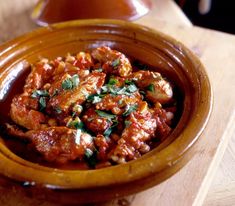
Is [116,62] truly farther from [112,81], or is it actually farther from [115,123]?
Result: [115,123]

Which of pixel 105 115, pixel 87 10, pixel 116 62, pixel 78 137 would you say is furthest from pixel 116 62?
pixel 87 10

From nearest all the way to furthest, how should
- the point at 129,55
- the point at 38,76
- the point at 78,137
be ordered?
1. the point at 78,137
2. the point at 38,76
3. the point at 129,55

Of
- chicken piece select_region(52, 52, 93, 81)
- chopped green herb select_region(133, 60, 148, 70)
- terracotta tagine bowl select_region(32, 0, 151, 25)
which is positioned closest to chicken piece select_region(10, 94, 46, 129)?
chicken piece select_region(52, 52, 93, 81)

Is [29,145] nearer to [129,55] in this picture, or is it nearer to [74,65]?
[74,65]

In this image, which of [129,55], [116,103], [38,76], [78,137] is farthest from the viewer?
[129,55]

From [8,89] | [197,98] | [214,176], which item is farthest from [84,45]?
[214,176]

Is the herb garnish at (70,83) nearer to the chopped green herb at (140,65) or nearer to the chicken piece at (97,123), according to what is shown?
the chicken piece at (97,123)

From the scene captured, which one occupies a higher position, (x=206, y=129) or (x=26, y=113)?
(x=26, y=113)

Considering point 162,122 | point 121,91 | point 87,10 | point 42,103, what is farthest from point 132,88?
point 87,10

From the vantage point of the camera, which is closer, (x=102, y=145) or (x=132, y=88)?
(x=102, y=145)
